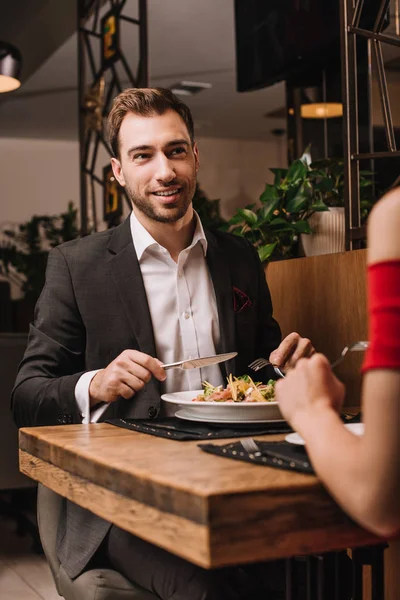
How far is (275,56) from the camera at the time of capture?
433 centimetres

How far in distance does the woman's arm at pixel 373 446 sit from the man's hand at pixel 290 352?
0.81 meters

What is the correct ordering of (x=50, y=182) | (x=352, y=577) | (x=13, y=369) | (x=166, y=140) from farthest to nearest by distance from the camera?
(x=50, y=182), (x=13, y=369), (x=166, y=140), (x=352, y=577)

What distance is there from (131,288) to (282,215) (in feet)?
2.65

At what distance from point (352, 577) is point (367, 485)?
0.50m

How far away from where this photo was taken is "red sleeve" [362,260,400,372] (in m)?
0.81

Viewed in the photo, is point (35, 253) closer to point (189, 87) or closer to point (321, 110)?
point (189, 87)

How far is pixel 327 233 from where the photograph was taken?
2.50 metres

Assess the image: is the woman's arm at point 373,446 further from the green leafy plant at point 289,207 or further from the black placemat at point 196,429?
the green leafy plant at point 289,207

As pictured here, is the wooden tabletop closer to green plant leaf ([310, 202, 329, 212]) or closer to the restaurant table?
the restaurant table

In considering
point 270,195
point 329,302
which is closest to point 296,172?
point 270,195

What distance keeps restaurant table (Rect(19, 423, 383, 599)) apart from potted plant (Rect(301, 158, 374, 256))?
1470mm

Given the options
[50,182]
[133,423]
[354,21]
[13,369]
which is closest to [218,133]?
[50,182]

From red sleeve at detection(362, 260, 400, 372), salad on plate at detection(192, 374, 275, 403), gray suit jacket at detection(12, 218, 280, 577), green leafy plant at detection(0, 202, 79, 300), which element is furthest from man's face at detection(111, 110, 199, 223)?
green leafy plant at detection(0, 202, 79, 300)

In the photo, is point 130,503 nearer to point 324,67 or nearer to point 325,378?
point 325,378
